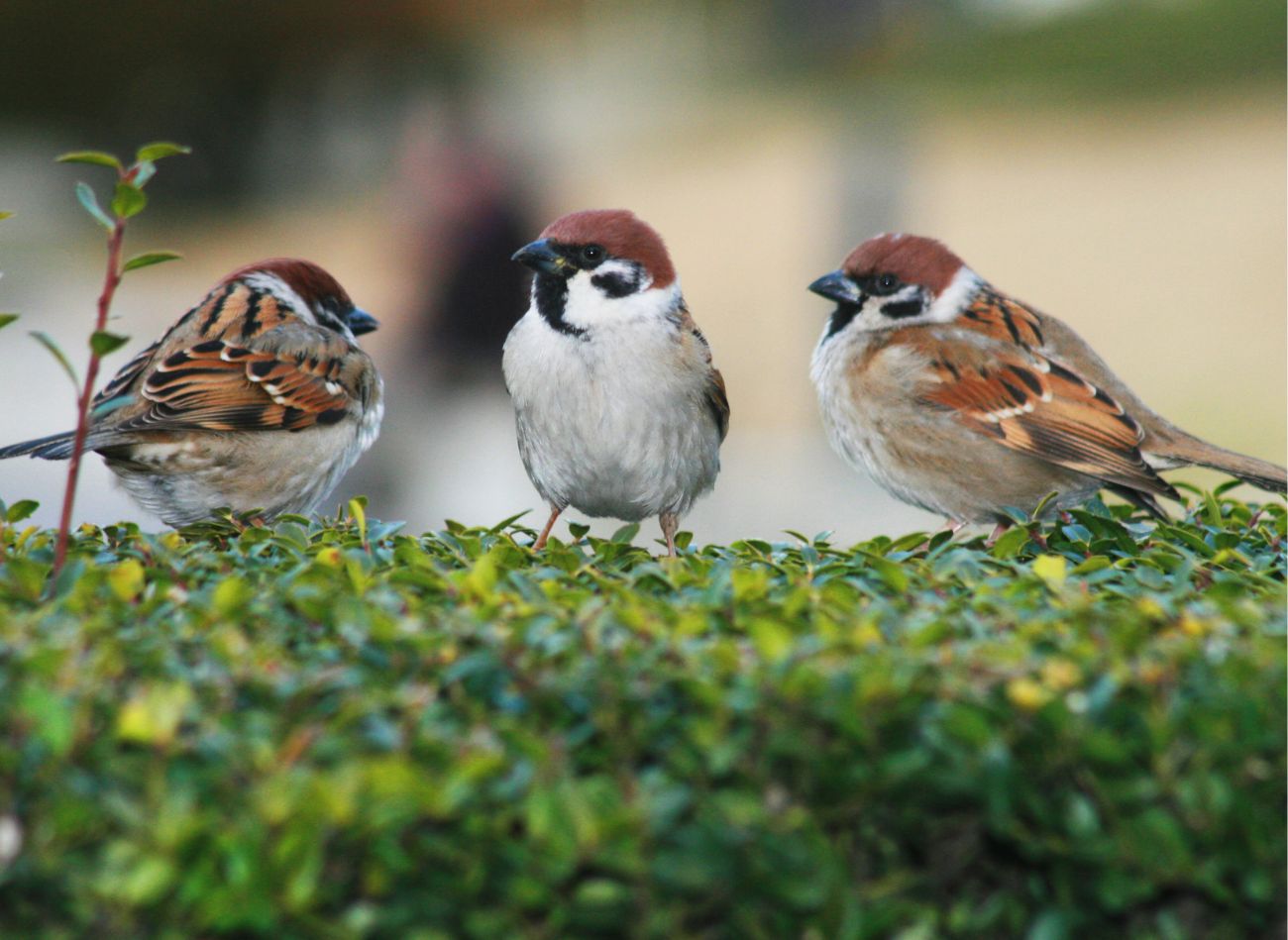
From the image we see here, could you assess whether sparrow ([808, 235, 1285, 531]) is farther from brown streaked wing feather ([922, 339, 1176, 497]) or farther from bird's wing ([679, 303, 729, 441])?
bird's wing ([679, 303, 729, 441])

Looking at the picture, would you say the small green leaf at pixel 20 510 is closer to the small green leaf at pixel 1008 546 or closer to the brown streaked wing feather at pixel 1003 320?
the small green leaf at pixel 1008 546

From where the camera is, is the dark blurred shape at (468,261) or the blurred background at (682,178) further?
the blurred background at (682,178)

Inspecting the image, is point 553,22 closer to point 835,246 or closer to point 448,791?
point 835,246

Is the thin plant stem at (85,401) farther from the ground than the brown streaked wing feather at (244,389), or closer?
farther from the ground

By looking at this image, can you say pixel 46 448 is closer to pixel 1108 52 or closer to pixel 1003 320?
pixel 1003 320

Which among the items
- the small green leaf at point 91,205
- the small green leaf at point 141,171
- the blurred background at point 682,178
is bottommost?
the blurred background at point 682,178

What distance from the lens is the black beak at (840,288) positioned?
4.27 meters

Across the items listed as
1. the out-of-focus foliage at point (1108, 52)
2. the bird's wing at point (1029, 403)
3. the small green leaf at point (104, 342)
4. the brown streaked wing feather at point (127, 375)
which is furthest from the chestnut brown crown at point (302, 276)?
the out-of-focus foliage at point (1108, 52)

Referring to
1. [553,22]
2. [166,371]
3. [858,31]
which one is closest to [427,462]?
[166,371]

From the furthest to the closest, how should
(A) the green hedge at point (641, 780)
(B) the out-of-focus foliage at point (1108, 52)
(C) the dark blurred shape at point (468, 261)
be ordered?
(B) the out-of-focus foliage at point (1108, 52), (C) the dark blurred shape at point (468, 261), (A) the green hedge at point (641, 780)

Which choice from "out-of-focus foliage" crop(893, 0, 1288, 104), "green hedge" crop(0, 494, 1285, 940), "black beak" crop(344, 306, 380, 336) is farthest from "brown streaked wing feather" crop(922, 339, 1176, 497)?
"out-of-focus foliage" crop(893, 0, 1288, 104)

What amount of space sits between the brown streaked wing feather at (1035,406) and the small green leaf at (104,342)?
250 cm

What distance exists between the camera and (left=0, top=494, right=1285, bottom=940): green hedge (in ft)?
5.03

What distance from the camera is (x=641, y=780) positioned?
161cm
